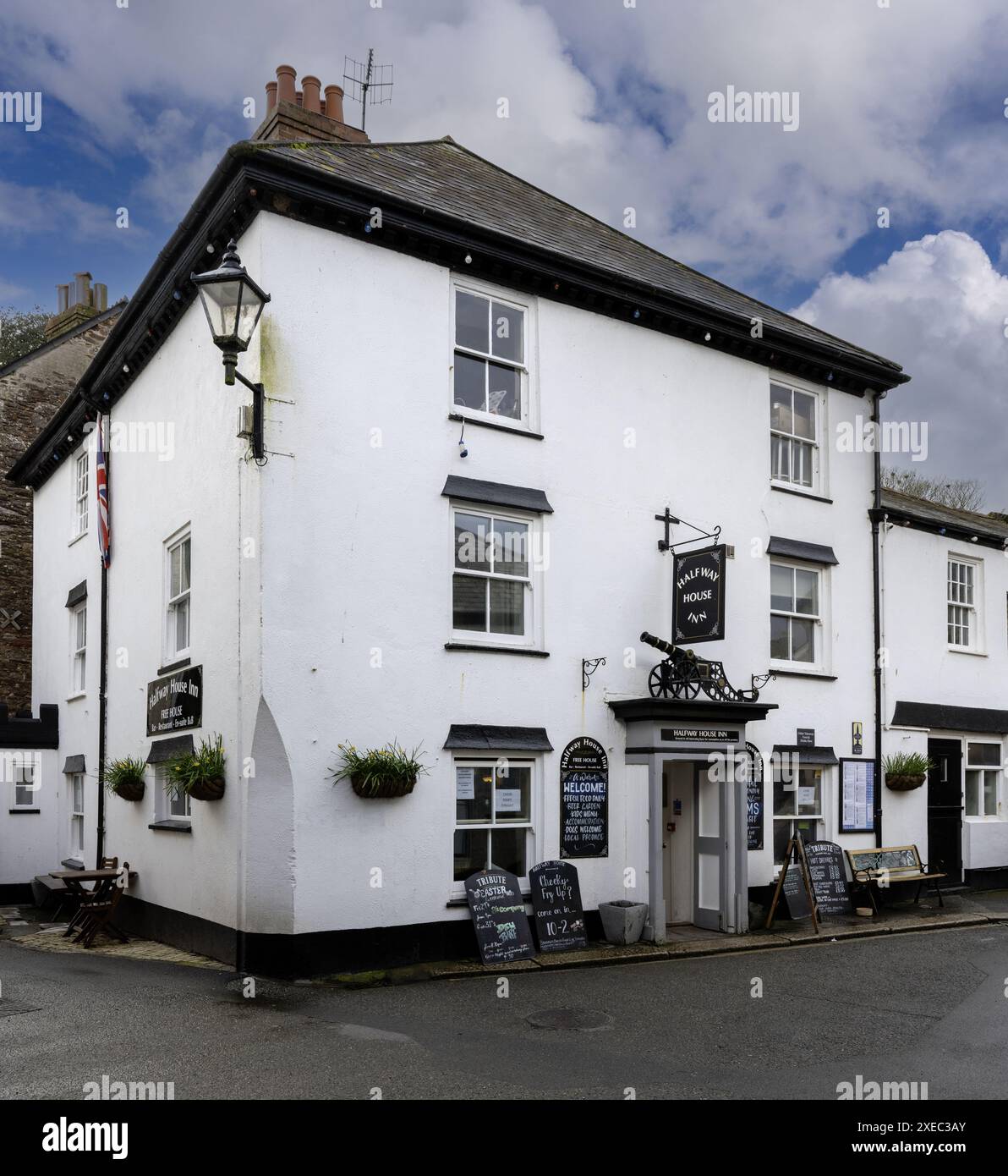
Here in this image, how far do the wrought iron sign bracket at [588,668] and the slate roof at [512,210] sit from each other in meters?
4.85

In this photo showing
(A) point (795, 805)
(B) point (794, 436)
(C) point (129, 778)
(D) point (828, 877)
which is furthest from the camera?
(B) point (794, 436)

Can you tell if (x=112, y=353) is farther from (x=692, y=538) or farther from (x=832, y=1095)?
(x=832, y=1095)

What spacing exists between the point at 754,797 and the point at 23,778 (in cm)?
1250

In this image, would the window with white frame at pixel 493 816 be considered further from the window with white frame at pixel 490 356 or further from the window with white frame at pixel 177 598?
the window with white frame at pixel 490 356

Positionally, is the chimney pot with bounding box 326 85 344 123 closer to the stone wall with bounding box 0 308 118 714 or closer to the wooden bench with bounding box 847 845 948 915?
the stone wall with bounding box 0 308 118 714

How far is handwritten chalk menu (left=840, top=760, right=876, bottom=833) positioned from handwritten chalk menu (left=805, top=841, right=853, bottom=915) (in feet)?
2.18

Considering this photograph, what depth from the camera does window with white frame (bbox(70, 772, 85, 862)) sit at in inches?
704

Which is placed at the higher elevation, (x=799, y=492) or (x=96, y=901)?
(x=799, y=492)

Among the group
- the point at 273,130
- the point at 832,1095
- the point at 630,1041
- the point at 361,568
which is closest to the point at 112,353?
the point at 273,130

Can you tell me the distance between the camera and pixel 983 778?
1864 cm

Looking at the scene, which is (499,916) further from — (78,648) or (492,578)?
(78,648)

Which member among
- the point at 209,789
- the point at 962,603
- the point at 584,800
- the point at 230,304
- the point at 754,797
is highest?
the point at 230,304

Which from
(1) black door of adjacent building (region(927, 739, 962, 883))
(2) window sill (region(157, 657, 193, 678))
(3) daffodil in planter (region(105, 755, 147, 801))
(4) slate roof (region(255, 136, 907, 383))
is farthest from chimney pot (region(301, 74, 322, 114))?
(1) black door of adjacent building (region(927, 739, 962, 883))

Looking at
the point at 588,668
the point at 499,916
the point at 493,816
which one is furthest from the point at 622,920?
the point at 588,668
